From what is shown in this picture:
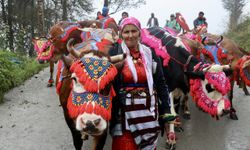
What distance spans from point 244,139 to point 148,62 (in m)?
3.18

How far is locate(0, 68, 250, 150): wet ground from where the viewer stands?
17.9 ft

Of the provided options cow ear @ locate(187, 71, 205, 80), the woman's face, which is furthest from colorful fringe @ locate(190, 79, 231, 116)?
the woman's face

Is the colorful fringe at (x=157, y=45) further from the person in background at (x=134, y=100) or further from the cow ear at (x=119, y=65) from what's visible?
the cow ear at (x=119, y=65)

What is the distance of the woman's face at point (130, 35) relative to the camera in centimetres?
340

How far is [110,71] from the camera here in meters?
3.17

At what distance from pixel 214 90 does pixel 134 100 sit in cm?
214

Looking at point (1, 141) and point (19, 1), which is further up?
point (19, 1)

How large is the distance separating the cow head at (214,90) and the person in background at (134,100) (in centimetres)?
Result: 162

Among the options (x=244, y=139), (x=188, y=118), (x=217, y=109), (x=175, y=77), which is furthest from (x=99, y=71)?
(x=188, y=118)

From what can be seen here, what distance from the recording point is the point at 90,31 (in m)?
6.03

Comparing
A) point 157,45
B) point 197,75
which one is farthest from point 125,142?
point 157,45

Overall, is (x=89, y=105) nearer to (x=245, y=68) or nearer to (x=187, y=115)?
(x=245, y=68)

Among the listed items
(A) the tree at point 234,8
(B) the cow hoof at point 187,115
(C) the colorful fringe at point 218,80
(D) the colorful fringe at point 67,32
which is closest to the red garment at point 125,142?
(C) the colorful fringe at point 218,80

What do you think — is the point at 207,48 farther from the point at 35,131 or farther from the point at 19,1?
the point at 19,1
